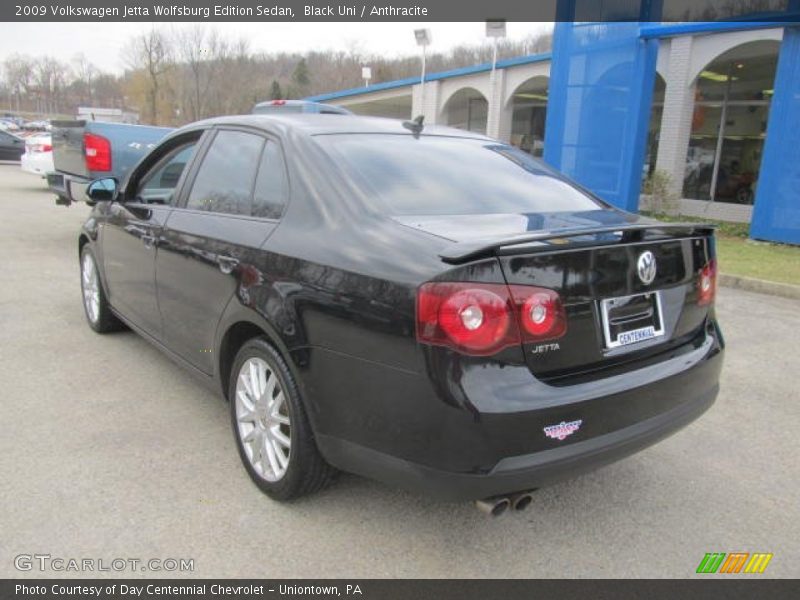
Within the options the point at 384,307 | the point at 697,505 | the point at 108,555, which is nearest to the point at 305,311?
the point at 384,307

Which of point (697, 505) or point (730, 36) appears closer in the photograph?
point (697, 505)

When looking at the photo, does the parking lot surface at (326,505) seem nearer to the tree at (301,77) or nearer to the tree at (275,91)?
the tree at (275,91)

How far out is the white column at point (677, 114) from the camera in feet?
47.7

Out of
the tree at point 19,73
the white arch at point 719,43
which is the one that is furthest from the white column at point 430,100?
the tree at point 19,73

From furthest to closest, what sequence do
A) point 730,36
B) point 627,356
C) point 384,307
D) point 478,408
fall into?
point 730,36, point 627,356, point 384,307, point 478,408

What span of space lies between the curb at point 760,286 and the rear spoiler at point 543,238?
5.41 m

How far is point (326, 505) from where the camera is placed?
2.93 meters

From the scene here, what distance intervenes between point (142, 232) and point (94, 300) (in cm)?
147

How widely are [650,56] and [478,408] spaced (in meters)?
11.9

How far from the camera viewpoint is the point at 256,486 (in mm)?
3049

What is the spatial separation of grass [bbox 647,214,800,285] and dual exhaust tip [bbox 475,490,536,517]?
21.4ft

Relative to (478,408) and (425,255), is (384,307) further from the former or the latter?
(478,408)

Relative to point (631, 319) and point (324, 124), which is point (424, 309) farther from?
point (324, 124)

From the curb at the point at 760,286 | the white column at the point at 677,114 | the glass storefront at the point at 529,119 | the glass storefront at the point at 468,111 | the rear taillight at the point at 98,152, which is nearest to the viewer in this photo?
the curb at the point at 760,286
